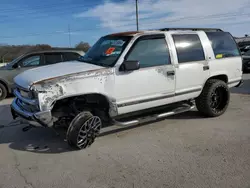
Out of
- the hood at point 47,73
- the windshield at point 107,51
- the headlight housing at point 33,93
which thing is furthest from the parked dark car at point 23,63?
the headlight housing at point 33,93

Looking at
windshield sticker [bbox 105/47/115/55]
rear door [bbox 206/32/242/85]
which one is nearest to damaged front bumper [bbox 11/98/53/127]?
windshield sticker [bbox 105/47/115/55]

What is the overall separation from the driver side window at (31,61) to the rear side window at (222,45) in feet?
19.8

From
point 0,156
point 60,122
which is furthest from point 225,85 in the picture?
point 0,156

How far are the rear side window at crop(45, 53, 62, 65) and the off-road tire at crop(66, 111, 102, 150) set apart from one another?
18.4 ft

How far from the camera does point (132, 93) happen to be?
435cm

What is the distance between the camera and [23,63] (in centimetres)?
884

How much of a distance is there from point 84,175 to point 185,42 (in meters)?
3.24

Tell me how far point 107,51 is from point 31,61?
5.26 meters

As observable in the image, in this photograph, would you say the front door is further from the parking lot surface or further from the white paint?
the parking lot surface

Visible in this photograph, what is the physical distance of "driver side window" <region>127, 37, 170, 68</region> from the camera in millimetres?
4418

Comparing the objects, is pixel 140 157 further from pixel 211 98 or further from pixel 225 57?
pixel 225 57

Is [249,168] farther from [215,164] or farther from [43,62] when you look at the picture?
[43,62]

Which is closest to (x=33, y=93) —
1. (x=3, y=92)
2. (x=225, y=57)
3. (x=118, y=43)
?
(x=118, y=43)

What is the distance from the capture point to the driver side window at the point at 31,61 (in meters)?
8.84
